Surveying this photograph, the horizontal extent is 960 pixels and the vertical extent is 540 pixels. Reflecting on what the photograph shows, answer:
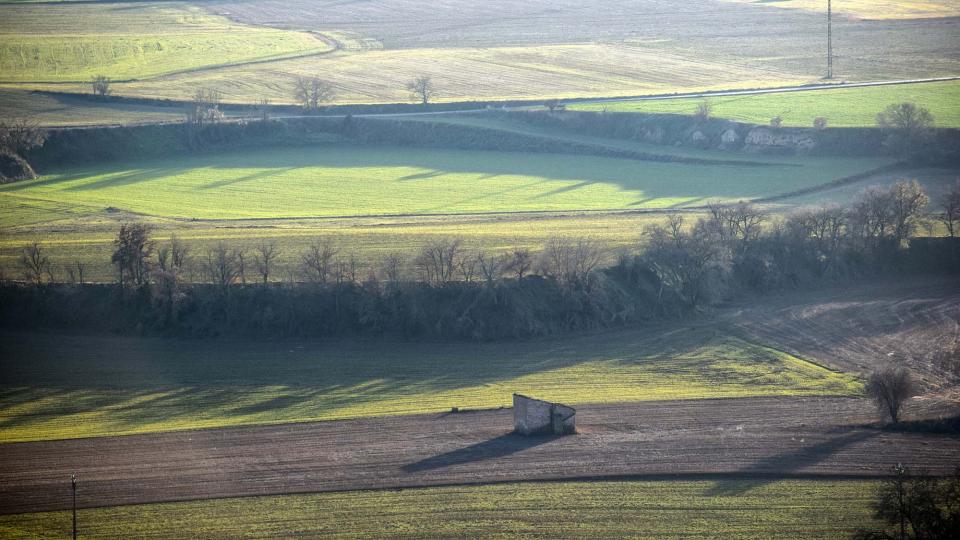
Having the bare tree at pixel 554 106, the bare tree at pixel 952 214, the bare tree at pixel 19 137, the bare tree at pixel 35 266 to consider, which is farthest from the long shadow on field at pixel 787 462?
the bare tree at pixel 19 137

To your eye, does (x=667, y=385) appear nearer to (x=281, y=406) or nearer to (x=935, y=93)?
(x=281, y=406)

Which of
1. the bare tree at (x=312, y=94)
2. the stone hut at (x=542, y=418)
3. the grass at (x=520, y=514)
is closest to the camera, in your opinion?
the grass at (x=520, y=514)

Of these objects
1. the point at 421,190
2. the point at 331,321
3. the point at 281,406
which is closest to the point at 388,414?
the point at 281,406

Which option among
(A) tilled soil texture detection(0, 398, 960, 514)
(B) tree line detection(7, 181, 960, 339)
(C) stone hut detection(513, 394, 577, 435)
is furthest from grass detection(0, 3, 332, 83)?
(C) stone hut detection(513, 394, 577, 435)

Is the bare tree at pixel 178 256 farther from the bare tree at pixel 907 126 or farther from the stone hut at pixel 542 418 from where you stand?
the bare tree at pixel 907 126

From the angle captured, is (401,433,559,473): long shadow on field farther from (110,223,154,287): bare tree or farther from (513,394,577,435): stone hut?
(110,223,154,287): bare tree

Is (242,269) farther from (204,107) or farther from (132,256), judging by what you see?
(204,107)
